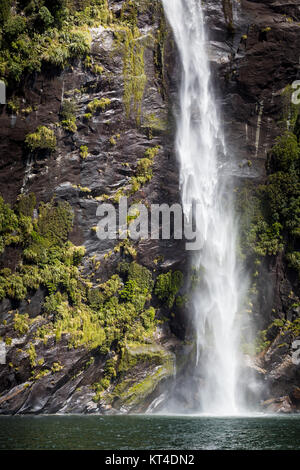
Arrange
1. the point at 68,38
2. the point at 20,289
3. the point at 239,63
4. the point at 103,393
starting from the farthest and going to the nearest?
the point at 239,63 < the point at 68,38 < the point at 103,393 < the point at 20,289

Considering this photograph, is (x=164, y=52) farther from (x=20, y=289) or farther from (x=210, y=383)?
(x=210, y=383)

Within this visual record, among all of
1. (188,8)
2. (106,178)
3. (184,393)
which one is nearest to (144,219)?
(106,178)

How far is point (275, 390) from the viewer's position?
25594mm

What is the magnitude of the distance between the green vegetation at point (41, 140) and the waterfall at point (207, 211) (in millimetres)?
8384

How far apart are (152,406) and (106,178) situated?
12.8 m

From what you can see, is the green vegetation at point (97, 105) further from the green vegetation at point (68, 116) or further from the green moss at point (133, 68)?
the green moss at point (133, 68)

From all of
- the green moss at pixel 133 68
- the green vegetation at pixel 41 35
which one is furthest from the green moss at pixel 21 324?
the green moss at pixel 133 68

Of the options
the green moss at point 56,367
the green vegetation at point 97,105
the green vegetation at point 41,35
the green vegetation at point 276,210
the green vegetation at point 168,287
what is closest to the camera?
the green moss at point 56,367

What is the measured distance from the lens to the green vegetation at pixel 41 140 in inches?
924

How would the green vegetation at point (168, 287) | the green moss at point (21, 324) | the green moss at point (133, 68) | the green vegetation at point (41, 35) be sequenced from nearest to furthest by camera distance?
the green moss at point (21, 324) < the green vegetation at point (41, 35) < the green vegetation at point (168, 287) < the green moss at point (133, 68)

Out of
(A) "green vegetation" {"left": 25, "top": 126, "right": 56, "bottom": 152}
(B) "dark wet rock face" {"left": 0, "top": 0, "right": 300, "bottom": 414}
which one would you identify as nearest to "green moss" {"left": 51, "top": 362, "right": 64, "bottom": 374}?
(B) "dark wet rock face" {"left": 0, "top": 0, "right": 300, "bottom": 414}

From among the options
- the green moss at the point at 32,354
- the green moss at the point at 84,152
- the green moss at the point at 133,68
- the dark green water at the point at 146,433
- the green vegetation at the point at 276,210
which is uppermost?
the green moss at the point at 133,68

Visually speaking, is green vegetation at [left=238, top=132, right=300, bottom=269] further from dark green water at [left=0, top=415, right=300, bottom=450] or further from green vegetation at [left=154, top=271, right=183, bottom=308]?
dark green water at [left=0, top=415, right=300, bottom=450]

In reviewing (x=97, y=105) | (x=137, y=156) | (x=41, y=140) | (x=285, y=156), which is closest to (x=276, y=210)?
(x=285, y=156)
